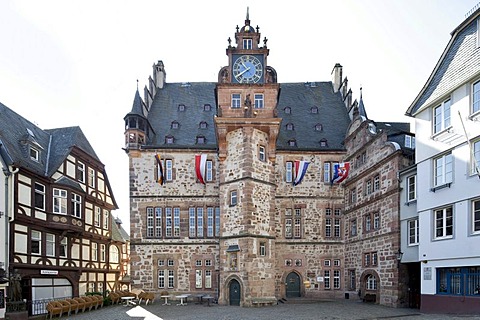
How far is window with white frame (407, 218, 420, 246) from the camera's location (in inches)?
778

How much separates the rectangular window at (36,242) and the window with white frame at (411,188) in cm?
1867

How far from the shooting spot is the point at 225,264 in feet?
81.7

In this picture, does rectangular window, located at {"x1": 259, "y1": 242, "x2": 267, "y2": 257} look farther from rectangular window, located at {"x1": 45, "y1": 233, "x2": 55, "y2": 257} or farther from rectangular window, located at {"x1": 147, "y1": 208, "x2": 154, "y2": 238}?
rectangular window, located at {"x1": 45, "y1": 233, "x2": 55, "y2": 257}

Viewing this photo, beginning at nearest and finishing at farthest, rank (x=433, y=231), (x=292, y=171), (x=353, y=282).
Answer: (x=433, y=231), (x=353, y=282), (x=292, y=171)

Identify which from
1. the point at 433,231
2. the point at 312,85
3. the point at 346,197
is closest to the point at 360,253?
the point at 346,197

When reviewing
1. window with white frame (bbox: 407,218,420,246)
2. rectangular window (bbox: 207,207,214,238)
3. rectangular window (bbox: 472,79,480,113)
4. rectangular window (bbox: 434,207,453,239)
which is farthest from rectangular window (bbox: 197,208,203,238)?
rectangular window (bbox: 472,79,480,113)

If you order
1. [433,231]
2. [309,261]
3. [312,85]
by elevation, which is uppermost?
[312,85]

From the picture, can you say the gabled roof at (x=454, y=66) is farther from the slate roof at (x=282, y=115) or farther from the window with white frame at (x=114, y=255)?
the window with white frame at (x=114, y=255)

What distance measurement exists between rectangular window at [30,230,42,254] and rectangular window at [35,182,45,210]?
131cm

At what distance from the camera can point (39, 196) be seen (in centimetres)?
2128

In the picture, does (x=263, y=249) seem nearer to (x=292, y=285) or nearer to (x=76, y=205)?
(x=292, y=285)

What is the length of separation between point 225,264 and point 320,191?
8809mm

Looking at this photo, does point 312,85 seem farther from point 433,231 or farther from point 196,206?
point 433,231

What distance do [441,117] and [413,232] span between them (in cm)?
583
